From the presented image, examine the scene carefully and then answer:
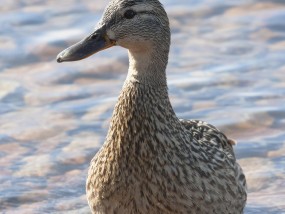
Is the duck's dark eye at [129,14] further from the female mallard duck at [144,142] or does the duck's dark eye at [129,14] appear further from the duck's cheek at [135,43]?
the duck's cheek at [135,43]

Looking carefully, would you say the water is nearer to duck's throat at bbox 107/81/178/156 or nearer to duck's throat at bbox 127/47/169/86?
duck's throat at bbox 107/81/178/156

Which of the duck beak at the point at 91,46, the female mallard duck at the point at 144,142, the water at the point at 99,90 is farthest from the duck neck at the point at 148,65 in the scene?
the water at the point at 99,90

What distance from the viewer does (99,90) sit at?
393 inches

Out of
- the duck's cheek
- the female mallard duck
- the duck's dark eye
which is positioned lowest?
the female mallard duck

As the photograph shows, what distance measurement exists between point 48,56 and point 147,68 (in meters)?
4.12

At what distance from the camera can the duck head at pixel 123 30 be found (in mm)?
6520

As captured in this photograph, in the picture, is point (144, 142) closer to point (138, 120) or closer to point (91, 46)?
point (138, 120)

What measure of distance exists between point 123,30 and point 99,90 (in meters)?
3.47

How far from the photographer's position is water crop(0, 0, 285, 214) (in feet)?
27.9

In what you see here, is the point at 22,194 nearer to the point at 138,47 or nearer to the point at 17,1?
the point at 138,47

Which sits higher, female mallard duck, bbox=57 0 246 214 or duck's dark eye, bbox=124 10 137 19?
duck's dark eye, bbox=124 10 137 19

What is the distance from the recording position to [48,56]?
10.6 metres

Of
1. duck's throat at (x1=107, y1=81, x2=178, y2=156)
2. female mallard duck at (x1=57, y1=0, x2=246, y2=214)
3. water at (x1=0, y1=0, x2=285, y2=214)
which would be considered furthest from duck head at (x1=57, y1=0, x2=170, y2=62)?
water at (x1=0, y1=0, x2=285, y2=214)

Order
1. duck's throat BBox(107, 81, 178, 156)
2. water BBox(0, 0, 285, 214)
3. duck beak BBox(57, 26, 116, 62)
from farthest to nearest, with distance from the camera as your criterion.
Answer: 1. water BBox(0, 0, 285, 214)
2. duck's throat BBox(107, 81, 178, 156)
3. duck beak BBox(57, 26, 116, 62)
